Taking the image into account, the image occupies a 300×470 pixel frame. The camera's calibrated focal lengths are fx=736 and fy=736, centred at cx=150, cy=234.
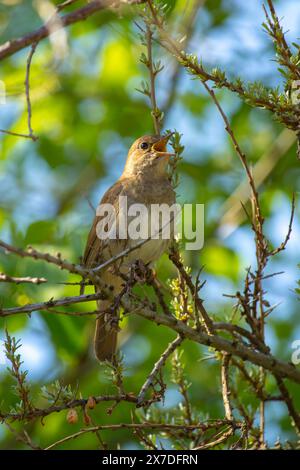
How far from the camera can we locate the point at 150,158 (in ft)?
18.0

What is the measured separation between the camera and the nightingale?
461cm

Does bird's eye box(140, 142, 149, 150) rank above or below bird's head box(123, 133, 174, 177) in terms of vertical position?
above

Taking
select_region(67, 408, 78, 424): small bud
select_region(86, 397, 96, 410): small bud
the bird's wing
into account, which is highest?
the bird's wing

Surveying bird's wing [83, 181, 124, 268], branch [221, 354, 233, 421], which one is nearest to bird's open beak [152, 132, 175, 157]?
bird's wing [83, 181, 124, 268]

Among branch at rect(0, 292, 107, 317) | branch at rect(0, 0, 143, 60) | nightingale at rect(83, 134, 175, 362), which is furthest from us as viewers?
nightingale at rect(83, 134, 175, 362)

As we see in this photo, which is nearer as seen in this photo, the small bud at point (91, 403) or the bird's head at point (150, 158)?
the small bud at point (91, 403)

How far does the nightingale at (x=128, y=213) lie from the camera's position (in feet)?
15.1

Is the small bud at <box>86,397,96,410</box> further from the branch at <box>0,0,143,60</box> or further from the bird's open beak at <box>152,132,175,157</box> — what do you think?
the bird's open beak at <box>152,132,175,157</box>

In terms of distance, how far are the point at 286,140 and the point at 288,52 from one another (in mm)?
3930

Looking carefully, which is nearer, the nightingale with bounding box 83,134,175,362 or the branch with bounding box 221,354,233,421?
the branch with bounding box 221,354,233,421

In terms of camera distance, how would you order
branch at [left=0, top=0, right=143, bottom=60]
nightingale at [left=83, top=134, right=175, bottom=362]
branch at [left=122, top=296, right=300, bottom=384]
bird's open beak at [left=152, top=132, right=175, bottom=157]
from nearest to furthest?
branch at [left=0, top=0, right=143, bottom=60] < branch at [left=122, top=296, right=300, bottom=384] < nightingale at [left=83, top=134, right=175, bottom=362] < bird's open beak at [left=152, top=132, right=175, bottom=157]

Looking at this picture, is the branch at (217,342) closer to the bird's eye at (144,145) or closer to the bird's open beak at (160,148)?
the bird's open beak at (160,148)

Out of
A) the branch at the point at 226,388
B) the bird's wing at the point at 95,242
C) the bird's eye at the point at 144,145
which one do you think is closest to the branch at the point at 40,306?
the branch at the point at 226,388

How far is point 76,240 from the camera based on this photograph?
16.4ft
